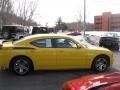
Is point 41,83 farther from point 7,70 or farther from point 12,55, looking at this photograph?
point 7,70

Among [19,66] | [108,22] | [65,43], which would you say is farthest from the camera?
[108,22]

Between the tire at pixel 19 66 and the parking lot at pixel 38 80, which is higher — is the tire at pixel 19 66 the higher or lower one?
the higher one

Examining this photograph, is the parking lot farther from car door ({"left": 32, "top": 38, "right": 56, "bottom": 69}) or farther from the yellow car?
car door ({"left": 32, "top": 38, "right": 56, "bottom": 69})

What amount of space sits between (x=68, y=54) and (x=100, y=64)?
4.20 feet

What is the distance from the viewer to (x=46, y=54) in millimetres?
10555

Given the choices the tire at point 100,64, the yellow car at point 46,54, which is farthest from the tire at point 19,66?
the tire at point 100,64

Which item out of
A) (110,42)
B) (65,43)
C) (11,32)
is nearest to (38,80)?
(65,43)

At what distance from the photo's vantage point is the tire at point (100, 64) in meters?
11.1

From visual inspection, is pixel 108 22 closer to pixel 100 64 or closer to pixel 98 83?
pixel 100 64

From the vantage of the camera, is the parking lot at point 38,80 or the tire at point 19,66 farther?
the tire at point 19,66

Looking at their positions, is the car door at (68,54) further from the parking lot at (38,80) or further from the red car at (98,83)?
the red car at (98,83)

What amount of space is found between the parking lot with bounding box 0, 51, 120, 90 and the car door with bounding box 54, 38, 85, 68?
34 centimetres

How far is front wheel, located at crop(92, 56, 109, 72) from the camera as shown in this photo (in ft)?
36.3

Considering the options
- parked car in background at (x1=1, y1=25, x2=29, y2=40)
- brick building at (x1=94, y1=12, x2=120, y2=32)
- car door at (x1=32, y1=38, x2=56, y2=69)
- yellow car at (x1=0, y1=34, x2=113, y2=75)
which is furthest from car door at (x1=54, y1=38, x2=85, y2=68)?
brick building at (x1=94, y1=12, x2=120, y2=32)
